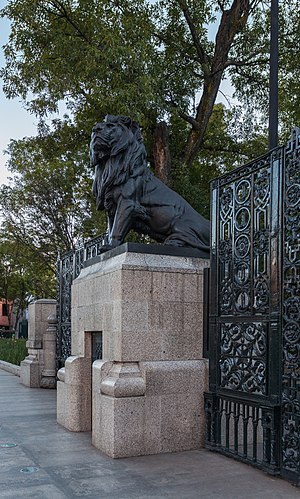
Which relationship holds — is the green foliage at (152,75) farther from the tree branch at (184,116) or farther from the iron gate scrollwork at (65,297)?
the iron gate scrollwork at (65,297)

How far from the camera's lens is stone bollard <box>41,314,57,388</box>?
1318 cm

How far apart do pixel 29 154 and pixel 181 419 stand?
18307 mm

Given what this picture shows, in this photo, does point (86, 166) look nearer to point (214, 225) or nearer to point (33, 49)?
point (33, 49)

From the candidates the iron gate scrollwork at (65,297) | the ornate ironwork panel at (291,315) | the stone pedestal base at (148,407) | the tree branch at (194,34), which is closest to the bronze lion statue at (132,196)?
the stone pedestal base at (148,407)

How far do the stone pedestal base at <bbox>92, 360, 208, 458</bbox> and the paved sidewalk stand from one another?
179mm

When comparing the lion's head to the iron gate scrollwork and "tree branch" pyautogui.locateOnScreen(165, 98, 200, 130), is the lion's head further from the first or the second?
"tree branch" pyautogui.locateOnScreen(165, 98, 200, 130)

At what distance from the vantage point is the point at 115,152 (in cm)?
738

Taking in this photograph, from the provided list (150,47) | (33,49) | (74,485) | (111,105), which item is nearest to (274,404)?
(74,485)

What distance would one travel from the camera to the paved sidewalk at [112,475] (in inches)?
191

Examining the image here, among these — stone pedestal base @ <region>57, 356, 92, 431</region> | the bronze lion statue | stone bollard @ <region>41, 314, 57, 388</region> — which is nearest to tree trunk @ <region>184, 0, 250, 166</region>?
stone bollard @ <region>41, 314, 57, 388</region>

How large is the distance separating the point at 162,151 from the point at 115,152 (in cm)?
838

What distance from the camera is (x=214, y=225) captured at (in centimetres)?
683

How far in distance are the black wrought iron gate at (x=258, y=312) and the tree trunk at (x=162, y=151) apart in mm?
8732

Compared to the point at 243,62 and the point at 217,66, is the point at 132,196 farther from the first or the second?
the point at 243,62
